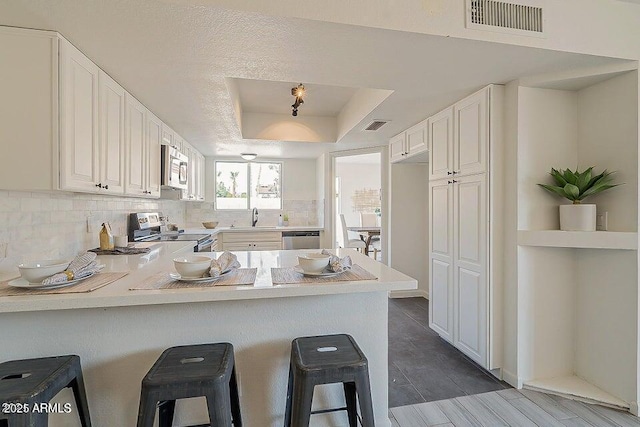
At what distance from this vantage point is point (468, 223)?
2512 millimetres

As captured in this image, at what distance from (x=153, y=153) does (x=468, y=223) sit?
2.87 metres

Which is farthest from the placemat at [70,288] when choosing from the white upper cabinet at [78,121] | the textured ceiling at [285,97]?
the textured ceiling at [285,97]

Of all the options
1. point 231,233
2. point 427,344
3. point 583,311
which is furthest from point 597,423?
point 231,233

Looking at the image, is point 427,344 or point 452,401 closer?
point 452,401

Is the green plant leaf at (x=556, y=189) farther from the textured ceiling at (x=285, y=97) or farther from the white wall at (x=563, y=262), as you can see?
the textured ceiling at (x=285, y=97)

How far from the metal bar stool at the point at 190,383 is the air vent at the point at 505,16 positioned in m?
1.99

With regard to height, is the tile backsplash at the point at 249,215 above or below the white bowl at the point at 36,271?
above

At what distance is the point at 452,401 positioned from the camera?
2023 millimetres

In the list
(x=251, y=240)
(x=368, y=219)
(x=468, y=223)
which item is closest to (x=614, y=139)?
(x=468, y=223)

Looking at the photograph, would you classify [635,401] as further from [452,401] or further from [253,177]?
[253,177]

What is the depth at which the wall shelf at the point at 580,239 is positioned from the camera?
190 cm

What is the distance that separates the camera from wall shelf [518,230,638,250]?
1.90 meters

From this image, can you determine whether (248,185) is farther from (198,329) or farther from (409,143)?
(198,329)

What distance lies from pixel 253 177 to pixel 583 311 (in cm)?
476
